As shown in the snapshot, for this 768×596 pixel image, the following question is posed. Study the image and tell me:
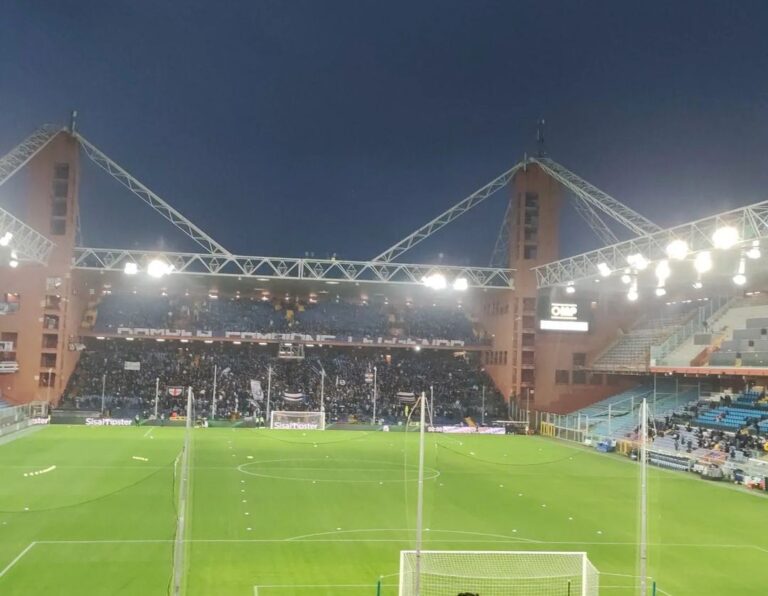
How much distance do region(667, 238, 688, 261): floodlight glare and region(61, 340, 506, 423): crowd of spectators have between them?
71.2ft

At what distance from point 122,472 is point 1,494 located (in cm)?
543

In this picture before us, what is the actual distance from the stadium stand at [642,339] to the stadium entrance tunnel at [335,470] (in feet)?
65.6

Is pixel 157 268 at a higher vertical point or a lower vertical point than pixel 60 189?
lower

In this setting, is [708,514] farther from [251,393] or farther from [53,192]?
[53,192]

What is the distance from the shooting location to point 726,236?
2695 centimetres

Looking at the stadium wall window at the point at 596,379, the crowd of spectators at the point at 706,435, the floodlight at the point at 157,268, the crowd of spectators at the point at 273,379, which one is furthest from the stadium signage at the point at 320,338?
the crowd of spectators at the point at 706,435

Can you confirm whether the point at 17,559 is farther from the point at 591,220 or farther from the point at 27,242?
the point at 591,220

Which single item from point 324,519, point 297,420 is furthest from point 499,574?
point 297,420

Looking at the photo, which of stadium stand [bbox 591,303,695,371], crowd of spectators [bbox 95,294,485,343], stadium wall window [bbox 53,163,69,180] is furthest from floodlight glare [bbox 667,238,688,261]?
stadium wall window [bbox 53,163,69,180]

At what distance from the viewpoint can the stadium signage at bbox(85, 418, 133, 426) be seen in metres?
45.1

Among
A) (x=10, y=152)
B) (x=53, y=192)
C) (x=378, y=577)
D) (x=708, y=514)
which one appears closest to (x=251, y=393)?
(x=53, y=192)

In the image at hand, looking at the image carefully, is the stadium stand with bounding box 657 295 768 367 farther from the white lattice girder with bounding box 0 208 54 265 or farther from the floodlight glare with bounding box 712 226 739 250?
the white lattice girder with bounding box 0 208 54 265

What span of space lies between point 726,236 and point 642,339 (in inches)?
851

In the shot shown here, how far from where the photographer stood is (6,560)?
15.0 meters
